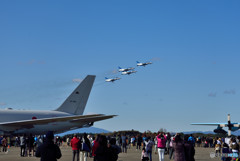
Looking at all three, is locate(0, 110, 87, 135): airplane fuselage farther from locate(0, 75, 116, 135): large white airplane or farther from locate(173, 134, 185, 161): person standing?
locate(173, 134, 185, 161): person standing

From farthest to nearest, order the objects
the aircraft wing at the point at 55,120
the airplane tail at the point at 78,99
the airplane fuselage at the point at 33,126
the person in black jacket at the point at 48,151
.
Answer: the airplane tail at the point at 78,99 → the airplane fuselage at the point at 33,126 → the aircraft wing at the point at 55,120 → the person in black jacket at the point at 48,151

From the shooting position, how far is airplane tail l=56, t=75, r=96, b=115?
48.1 metres

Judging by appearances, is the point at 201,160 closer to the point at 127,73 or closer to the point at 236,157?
the point at 236,157

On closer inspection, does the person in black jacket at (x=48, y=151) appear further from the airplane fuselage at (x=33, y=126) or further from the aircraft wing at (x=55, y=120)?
the airplane fuselage at (x=33, y=126)

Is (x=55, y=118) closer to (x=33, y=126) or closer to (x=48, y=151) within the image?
(x=33, y=126)

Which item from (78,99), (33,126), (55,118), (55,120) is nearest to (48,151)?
(55,118)

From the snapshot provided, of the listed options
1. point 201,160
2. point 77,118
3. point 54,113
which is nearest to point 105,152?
point 201,160

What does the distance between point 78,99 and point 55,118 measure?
8158 mm

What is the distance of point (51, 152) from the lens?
8.74m

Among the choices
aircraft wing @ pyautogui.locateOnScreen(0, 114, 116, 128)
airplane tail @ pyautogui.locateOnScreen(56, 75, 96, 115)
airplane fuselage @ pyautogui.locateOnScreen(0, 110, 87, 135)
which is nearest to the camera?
aircraft wing @ pyautogui.locateOnScreen(0, 114, 116, 128)

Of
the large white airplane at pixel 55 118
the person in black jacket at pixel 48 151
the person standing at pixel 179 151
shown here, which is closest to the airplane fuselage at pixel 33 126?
the large white airplane at pixel 55 118

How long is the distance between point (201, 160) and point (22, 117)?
26.5 metres

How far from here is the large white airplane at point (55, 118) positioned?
40906 mm

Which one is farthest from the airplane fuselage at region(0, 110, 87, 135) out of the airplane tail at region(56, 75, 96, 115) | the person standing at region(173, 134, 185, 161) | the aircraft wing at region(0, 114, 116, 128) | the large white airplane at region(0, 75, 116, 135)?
the person standing at region(173, 134, 185, 161)
